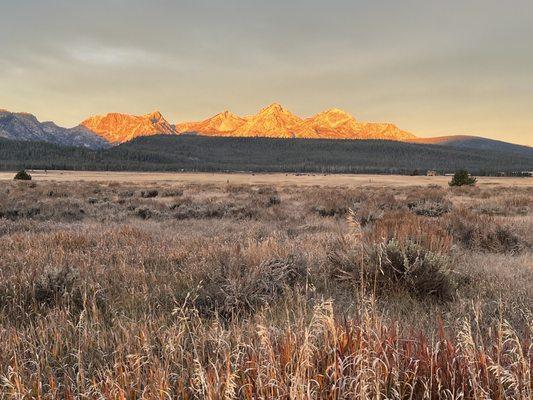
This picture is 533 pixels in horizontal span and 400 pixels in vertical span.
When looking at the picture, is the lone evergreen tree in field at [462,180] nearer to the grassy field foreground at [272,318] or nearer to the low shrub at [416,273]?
the grassy field foreground at [272,318]

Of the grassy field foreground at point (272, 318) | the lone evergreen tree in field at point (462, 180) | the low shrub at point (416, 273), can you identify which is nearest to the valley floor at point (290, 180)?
the lone evergreen tree in field at point (462, 180)

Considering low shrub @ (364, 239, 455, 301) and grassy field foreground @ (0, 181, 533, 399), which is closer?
grassy field foreground @ (0, 181, 533, 399)

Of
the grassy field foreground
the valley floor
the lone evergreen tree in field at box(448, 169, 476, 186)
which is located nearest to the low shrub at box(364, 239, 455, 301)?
the grassy field foreground

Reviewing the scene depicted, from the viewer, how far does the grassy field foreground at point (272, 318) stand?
214cm

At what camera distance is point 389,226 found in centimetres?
732

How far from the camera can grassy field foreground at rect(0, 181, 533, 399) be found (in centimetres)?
214

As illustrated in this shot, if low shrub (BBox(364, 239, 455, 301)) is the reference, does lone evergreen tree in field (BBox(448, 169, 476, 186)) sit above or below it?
above

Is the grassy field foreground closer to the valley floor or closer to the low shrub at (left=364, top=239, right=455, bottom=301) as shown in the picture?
the low shrub at (left=364, top=239, right=455, bottom=301)

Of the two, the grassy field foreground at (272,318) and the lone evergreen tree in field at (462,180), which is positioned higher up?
the lone evergreen tree in field at (462,180)

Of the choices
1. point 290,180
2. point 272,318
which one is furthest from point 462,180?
point 272,318

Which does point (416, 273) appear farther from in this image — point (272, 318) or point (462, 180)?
point (462, 180)

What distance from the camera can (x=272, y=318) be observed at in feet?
12.6

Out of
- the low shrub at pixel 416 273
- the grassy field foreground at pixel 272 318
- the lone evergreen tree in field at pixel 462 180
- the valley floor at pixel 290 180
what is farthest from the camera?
→ the valley floor at pixel 290 180

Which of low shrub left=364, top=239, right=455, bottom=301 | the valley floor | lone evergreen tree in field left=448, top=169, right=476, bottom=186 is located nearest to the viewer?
low shrub left=364, top=239, right=455, bottom=301
